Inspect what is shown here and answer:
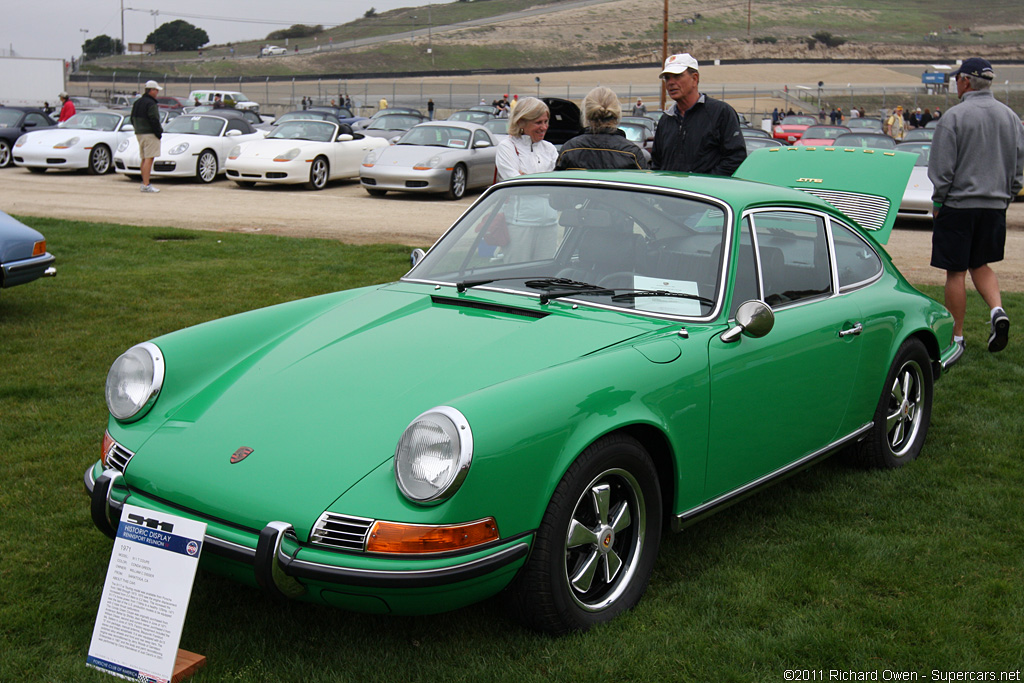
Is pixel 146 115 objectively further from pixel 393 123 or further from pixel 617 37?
pixel 617 37

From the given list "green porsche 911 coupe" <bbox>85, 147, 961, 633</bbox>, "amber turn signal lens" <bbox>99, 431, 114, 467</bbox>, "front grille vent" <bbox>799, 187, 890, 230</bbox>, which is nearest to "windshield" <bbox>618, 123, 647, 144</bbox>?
"front grille vent" <bbox>799, 187, 890, 230</bbox>

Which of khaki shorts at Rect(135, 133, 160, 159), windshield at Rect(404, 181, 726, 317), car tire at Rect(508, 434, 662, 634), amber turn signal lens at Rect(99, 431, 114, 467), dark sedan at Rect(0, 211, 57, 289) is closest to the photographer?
car tire at Rect(508, 434, 662, 634)

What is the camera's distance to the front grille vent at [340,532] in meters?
2.70

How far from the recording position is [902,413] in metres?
4.83

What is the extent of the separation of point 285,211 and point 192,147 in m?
4.84

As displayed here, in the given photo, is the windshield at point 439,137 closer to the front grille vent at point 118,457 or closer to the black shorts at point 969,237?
the black shorts at point 969,237

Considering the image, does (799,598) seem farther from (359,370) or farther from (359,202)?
(359,202)

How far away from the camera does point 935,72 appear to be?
218 ft

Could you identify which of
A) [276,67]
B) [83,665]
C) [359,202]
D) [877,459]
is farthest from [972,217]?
[276,67]

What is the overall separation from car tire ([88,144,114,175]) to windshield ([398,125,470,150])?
6.76 meters

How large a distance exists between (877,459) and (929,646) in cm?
169

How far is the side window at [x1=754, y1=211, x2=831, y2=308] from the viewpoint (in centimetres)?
402

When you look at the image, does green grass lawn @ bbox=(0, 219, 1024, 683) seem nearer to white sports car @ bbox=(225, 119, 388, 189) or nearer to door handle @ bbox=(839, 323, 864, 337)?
door handle @ bbox=(839, 323, 864, 337)

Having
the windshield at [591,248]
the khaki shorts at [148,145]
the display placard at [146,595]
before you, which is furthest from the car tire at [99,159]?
the display placard at [146,595]
